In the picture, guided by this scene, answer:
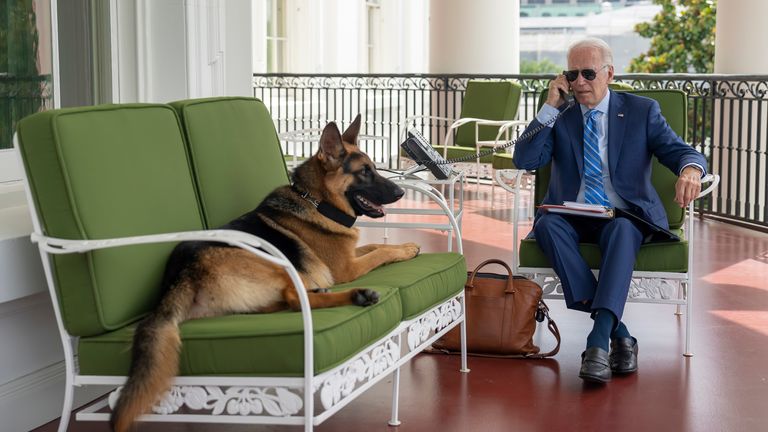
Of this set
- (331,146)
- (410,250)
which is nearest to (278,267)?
(331,146)

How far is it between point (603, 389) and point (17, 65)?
2349mm

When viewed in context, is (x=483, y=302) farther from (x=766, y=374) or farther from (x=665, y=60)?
(x=665, y=60)

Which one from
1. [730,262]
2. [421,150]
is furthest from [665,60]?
[421,150]

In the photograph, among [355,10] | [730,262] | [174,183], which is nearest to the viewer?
[174,183]

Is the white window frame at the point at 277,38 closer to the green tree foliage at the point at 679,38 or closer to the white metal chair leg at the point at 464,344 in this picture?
the green tree foliage at the point at 679,38

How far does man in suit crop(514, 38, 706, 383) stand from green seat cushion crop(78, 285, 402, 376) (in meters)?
1.50

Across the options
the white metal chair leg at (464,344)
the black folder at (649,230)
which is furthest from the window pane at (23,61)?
the black folder at (649,230)

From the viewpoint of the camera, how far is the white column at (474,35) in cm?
1099

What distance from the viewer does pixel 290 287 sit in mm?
2814

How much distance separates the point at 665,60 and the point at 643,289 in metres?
15.4

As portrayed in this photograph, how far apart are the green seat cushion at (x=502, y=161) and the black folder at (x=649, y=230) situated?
3864 millimetres

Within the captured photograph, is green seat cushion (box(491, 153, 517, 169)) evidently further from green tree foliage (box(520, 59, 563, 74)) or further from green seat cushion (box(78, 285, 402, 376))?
green tree foliage (box(520, 59, 563, 74))

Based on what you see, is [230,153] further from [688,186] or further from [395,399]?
[688,186]

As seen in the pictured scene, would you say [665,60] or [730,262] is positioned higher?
[665,60]
